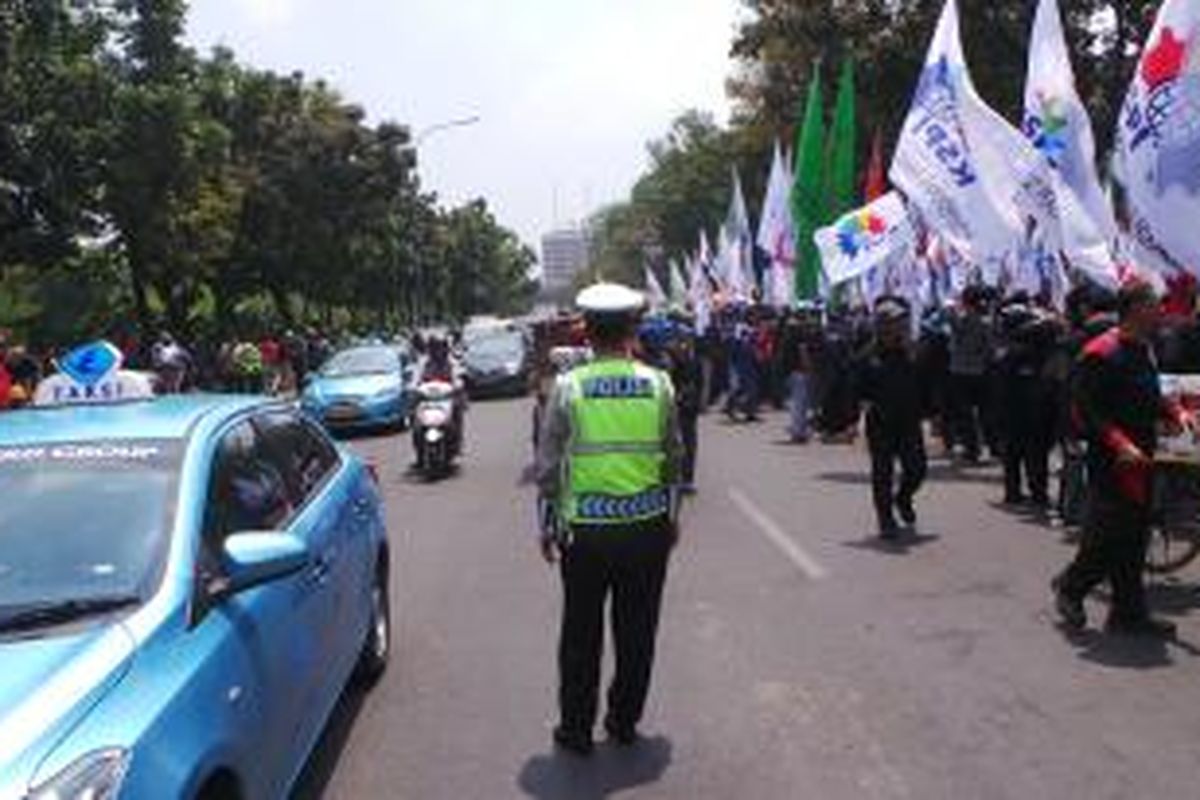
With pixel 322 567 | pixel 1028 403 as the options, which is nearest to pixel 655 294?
pixel 1028 403

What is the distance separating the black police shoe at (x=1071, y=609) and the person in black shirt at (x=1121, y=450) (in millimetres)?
83

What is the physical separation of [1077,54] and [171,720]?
121 ft

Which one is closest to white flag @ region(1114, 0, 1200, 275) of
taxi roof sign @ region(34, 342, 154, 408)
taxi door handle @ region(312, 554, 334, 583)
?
taxi door handle @ region(312, 554, 334, 583)

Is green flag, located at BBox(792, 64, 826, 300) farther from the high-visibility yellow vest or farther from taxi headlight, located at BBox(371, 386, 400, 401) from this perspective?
the high-visibility yellow vest

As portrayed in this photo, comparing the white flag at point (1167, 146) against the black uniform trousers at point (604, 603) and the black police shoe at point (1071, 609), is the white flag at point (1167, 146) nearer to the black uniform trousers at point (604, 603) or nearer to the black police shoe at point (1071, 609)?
the black police shoe at point (1071, 609)

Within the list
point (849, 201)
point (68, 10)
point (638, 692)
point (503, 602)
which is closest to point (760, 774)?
point (638, 692)

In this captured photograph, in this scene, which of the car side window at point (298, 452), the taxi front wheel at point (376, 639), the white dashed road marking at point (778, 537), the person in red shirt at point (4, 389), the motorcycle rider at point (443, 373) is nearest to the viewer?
the car side window at point (298, 452)

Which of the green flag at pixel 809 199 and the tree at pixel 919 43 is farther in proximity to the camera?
the tree at pixel 919 43

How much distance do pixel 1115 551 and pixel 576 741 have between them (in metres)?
3.24

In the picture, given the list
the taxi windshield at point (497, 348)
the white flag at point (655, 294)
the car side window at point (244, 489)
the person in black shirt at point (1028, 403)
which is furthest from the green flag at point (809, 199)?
the car side window at point (244, 489)

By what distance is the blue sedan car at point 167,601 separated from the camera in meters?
4.75

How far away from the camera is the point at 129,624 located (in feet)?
17.5

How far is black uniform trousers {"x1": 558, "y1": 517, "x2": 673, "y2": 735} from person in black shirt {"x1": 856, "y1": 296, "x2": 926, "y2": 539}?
21.1 ft

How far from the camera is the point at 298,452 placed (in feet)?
26.2
